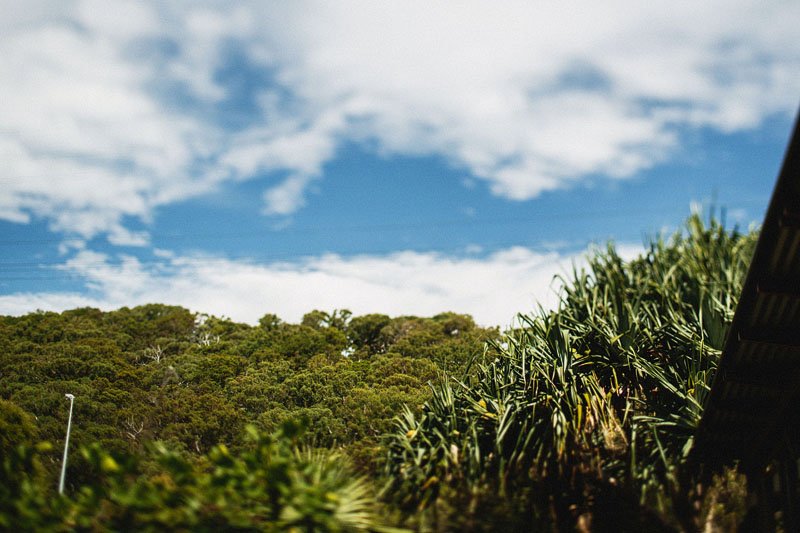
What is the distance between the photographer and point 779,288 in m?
5.78

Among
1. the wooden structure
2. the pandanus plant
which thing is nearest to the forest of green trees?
the pandanus plant

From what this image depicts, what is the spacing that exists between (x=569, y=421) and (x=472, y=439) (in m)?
1.46

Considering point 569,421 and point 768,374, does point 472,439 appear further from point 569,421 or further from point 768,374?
point 768,374

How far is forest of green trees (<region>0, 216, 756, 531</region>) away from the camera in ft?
16.3

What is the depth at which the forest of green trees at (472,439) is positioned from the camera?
4.96 metres

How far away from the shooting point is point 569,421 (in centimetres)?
838

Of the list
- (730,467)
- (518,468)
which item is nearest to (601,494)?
(518,468)

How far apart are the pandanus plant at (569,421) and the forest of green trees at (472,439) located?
3cm

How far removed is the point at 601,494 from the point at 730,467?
183 centimetres

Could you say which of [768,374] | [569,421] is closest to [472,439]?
[569,421]

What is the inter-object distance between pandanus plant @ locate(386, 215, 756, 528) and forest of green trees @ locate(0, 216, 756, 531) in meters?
0.03

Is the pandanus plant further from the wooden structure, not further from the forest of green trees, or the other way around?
the wooden structure

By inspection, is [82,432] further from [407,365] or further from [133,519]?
[133,519]

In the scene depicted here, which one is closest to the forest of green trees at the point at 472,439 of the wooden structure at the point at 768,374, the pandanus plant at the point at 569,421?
the pandanus plant at the point at 569,421
